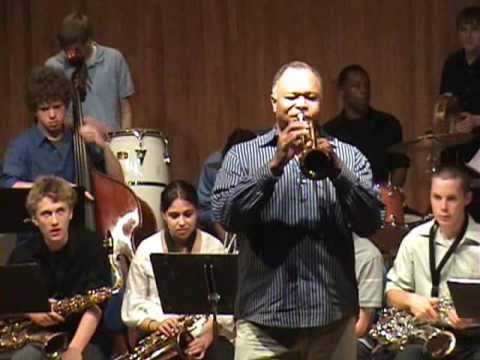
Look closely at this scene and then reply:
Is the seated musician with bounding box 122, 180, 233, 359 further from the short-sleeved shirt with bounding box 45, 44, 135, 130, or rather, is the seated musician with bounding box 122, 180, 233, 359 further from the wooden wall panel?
the wooden wall panel

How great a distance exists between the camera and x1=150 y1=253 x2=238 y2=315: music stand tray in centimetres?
515

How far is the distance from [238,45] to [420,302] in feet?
12.1

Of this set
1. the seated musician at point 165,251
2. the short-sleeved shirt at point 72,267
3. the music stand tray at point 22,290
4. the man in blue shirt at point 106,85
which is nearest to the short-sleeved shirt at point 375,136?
the man in blue shirt at point 106,85

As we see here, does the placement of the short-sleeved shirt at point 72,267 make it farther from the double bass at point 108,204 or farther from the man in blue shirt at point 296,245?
the man in blue shirt at point 296,245

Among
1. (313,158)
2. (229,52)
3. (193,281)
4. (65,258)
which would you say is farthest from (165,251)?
(229,52)

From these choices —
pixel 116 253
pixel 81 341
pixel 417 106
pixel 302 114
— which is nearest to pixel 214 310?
pixel 81 341

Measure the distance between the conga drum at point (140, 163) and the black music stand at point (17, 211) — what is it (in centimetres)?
115

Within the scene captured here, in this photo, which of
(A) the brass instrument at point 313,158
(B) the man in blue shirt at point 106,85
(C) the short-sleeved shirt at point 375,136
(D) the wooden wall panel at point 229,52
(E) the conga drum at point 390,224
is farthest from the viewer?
(D) the wooden wall panel at point 229,52

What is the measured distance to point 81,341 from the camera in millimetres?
5566

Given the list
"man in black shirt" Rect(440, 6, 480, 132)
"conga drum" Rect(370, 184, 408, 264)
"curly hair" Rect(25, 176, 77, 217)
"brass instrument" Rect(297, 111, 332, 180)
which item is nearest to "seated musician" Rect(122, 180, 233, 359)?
"curly hair" Rect(25, 176, 77, 217)

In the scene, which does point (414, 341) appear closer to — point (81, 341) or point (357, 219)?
point (81, 341)

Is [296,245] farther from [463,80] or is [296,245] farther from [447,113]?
[463,80]

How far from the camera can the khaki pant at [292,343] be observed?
3.77 meters

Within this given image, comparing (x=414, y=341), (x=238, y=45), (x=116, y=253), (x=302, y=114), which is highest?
(x=238, y=45)
